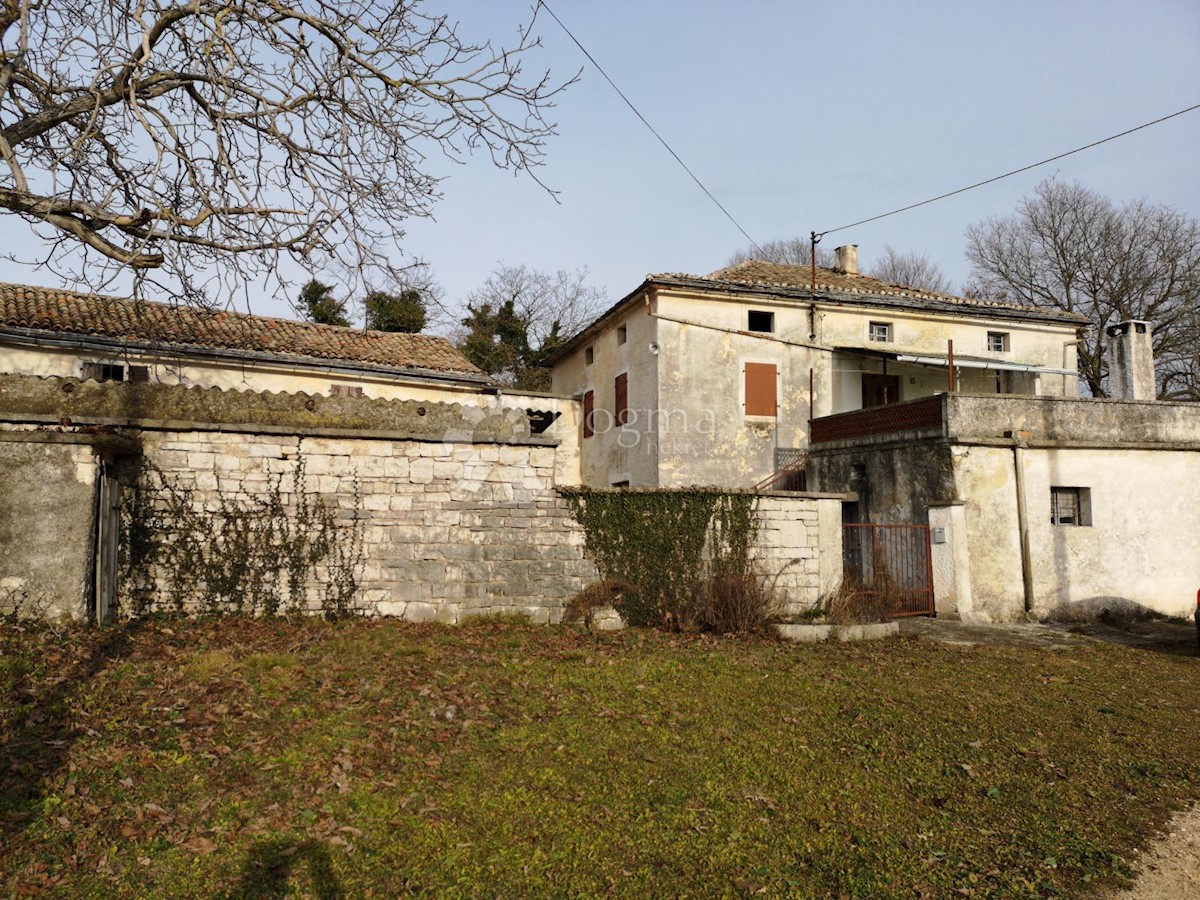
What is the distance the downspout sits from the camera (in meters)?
14.4

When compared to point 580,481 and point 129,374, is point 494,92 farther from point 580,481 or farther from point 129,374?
point 580,481

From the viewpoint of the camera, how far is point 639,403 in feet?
67.9

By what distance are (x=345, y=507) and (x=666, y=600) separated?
445 cm

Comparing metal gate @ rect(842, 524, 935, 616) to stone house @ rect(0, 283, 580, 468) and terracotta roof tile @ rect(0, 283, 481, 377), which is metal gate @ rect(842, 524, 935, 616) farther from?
terracotta roof tile @ rect(0, 283, 481, 377)

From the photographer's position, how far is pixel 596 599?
10.6 meters

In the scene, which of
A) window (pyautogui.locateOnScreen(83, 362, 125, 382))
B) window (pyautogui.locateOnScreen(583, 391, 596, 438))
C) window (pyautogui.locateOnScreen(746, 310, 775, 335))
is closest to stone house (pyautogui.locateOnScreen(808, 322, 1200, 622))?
window (pyautogui.locateOnScreen(746, 310, 775, 335))

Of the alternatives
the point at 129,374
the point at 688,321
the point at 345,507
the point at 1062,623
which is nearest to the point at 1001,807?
the point at 345,507

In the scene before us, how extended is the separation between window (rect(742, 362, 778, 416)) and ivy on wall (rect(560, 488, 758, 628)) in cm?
905

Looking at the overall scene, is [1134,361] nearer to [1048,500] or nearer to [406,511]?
[1048,500]

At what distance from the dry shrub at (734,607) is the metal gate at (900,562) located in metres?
3.88

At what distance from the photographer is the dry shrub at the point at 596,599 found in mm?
10453

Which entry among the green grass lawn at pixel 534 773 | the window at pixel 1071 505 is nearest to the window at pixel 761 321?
the window at pixel 1071 505

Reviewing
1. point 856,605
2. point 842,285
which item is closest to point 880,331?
point 842,285

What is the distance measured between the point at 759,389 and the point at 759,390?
3 centimetres
